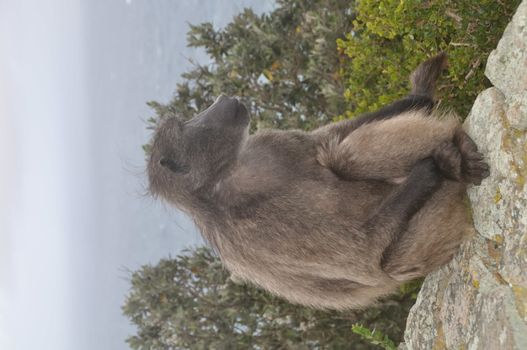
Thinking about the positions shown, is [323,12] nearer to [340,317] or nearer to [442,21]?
[442,21]

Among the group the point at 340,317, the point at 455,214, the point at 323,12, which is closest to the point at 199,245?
the point at 340,317

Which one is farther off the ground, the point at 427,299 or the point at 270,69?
the point at 270,69

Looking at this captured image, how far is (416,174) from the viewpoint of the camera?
9.56ft

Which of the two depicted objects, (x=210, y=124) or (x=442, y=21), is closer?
(x=210, y=124)

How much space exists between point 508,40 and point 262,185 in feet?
4.98

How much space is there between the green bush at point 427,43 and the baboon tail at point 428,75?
34.7 inches

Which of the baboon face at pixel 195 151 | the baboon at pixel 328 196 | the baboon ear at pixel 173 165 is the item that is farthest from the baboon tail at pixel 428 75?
the baboon ear at pixel 173 165

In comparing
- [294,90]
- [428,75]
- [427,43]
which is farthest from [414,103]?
[294,90]

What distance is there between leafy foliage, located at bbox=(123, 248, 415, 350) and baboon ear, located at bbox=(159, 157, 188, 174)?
3.93 meters

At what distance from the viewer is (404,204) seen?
2.92 m

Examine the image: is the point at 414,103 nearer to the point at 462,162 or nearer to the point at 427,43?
the point at 462,162

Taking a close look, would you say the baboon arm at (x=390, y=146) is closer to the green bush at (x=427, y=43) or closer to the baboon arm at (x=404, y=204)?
the baboon arm at (x=404, y=204)

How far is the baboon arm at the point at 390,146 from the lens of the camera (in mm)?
2939

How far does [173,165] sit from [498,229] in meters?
1.93
